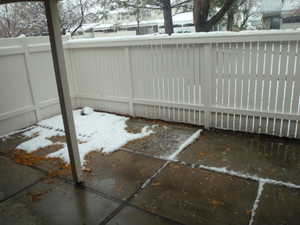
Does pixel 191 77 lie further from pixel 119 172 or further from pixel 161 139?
pixel 119 172

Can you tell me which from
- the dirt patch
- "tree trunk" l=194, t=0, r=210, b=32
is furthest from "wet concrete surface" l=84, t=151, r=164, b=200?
"tree trunk" l=194, t=0, r=210, b=32

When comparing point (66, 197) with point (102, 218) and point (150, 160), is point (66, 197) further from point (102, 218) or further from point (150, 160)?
point (150, 160)

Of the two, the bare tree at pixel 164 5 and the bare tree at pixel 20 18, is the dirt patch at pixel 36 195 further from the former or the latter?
the bare tree at pixel 20 18

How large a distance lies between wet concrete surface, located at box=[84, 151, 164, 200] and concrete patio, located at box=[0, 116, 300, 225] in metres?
0.01

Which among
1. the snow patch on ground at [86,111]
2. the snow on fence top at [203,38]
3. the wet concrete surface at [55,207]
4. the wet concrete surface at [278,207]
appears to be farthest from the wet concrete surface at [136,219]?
the snow patch on ground at [86,111]

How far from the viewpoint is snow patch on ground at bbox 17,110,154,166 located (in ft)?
12.2

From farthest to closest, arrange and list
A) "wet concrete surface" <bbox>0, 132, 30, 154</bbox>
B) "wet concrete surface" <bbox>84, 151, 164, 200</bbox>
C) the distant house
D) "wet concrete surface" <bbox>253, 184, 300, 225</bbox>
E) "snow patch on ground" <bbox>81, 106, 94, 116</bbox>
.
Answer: the distant house < "snow patch on ground" <bbox>81, 106, 94, 116</bbox> < "wet concrete surface" <bbox>0, 132, 30, 154</bbox> < "wet concrete surface" <bbox>84, 151, 164, 200</bbox> < "wet concrete surface" <bbox>253, 184, 300, 225</bbox>

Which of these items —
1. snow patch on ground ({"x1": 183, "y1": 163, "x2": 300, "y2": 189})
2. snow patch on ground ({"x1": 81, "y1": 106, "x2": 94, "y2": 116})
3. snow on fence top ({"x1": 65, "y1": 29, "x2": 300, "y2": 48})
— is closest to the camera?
snow patch on ground ({"x1": 183, "y1": 163, "x2": 300, "y2": 189})

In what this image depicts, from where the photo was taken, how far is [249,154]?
10.8 ft

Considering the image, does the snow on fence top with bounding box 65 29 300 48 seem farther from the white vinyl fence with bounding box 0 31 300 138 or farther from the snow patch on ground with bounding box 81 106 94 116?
the snow patch on ground with bounding box 81 106 94 116

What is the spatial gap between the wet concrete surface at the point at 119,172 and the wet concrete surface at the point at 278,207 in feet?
4.01

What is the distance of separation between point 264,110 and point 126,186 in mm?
2297

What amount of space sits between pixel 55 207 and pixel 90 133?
1.85 metres

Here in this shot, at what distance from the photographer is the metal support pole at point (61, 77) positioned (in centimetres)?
230
